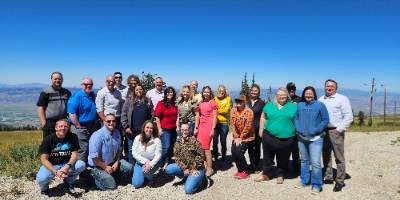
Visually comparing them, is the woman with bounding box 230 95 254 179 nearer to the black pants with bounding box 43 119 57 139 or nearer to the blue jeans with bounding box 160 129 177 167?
the blue jeans with bounding box 160 129 177 167

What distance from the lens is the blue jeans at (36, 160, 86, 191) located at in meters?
6.90

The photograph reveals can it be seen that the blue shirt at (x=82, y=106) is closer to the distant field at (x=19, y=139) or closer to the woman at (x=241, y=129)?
the woman at (x=241, y=129)

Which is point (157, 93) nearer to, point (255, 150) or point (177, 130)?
point (177, 130)

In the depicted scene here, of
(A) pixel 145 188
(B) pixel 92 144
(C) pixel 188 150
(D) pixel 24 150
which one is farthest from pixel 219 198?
(D) pixel 24 150

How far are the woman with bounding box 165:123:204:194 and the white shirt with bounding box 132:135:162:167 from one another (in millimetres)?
393

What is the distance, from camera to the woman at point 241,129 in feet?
27.0

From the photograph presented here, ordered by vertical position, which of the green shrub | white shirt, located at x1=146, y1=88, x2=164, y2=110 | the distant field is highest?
white shirt, located at x1=146, y1=88, x2=164, y2=110

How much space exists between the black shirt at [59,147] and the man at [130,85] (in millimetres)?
1725

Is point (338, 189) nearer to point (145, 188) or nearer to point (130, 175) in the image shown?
point (145, 188)

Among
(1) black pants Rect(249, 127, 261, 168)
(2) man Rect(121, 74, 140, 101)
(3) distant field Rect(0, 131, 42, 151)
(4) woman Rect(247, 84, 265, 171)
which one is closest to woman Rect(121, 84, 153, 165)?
(2) man Rect(121, 74, 140, 101)

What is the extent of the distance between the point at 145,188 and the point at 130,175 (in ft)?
2.99

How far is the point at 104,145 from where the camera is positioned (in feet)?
24.2

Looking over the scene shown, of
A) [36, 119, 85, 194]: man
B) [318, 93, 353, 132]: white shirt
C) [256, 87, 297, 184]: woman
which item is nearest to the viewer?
[36, 119, 85, 194]: man

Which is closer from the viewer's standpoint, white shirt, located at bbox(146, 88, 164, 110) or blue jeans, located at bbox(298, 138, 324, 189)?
blue jeans, located at bbox(298, 138, 324, 189)
